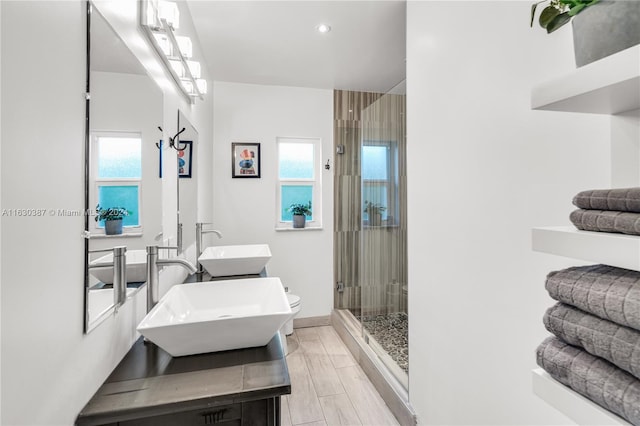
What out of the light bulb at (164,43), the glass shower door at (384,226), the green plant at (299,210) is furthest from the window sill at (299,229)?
the light bulb at (164,43)

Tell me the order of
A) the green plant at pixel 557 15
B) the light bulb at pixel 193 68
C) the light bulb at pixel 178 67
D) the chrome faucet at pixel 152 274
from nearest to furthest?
the green plant at pixel 557 15, the chrome faucet at pixel 152 274, the light bulb at pixel 178 67, the light bulb at pixel 193 68

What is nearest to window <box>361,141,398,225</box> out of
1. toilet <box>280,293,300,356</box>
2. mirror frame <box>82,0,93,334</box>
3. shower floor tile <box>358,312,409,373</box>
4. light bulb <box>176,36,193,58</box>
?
shower floor tile <box>358,312,409,373</box>

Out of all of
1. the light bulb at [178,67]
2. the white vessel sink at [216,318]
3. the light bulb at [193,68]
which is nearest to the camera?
the white vessel sink at [216,318]

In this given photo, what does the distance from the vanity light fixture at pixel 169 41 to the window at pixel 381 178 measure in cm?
156

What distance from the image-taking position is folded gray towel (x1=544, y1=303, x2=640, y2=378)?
0.47 m

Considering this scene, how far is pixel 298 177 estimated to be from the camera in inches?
136

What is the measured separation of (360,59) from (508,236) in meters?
2.12

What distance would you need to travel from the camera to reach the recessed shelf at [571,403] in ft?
1.60

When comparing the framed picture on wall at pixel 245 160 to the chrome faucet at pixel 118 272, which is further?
the framed picture on wall at pixel 245 160

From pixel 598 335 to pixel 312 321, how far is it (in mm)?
3092

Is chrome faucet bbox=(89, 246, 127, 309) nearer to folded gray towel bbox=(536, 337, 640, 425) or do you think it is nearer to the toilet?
folded gray towel bbox=(536, 337, 640, 425)

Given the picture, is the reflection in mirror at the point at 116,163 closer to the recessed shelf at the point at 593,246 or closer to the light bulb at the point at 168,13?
the light bulb at the point at 168,13

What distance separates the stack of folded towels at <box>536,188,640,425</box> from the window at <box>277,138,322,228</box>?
2.90 meters

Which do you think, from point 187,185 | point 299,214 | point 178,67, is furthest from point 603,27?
point 299,214
